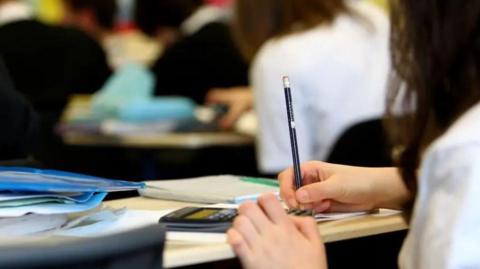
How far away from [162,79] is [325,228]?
122 inches

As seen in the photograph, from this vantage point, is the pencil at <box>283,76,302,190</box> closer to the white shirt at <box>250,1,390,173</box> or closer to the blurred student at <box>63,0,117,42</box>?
the white shirt at <box>250,1,390,173</box>

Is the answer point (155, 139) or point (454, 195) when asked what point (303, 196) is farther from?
point (155, 139)

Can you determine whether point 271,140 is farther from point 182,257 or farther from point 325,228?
point 182,257

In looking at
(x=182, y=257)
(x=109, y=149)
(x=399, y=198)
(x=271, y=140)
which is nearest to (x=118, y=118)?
(x=109, y=149)

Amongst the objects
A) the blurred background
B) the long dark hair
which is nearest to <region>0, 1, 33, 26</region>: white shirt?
the blurred background

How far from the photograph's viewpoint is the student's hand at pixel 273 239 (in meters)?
1.03

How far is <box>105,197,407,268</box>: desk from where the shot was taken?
98cm

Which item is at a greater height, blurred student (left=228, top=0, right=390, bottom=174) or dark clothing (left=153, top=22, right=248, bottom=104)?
dark clothing (left=153, top=22, right=248, bottom=104)

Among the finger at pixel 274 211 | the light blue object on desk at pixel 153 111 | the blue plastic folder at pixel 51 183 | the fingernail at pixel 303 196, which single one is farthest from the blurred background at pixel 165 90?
the finger at pixel 274 211

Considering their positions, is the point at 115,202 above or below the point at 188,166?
below

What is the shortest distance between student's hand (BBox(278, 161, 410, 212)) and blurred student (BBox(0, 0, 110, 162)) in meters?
2.81

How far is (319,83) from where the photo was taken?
8.36ft

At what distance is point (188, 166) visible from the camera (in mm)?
3801

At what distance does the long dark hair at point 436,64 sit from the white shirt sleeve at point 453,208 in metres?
0.07
